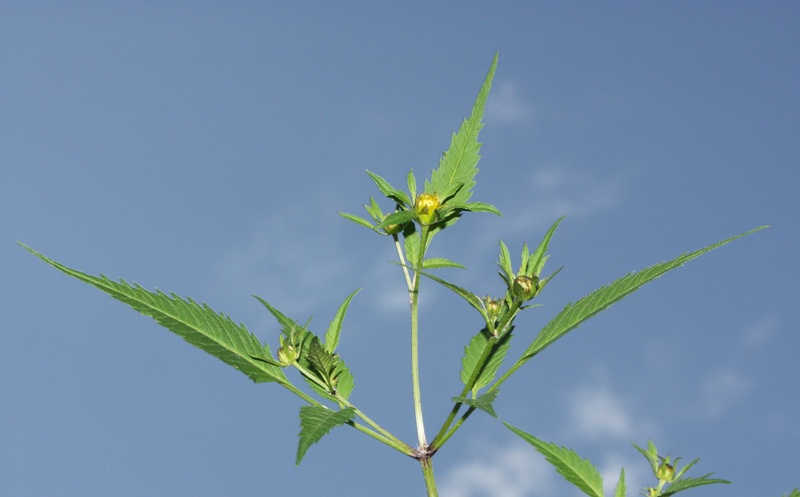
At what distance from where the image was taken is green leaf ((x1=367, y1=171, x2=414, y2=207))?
105 inches

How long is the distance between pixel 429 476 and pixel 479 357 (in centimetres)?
50

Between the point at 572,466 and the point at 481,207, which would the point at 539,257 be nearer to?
the point at 481,207

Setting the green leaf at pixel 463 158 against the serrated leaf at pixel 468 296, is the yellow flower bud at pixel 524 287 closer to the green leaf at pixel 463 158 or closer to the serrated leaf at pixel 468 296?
the serrated leaf at pixel 468 296

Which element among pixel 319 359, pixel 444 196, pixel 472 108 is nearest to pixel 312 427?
pixel 319 359

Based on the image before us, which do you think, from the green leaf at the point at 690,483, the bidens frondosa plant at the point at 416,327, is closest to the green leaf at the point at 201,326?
the bidens frondosa plant at the point at 416,327

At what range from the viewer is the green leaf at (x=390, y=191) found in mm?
2680

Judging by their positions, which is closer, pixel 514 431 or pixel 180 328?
pixel 514 431

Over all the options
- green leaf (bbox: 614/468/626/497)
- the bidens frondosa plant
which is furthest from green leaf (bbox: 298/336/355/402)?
green leaf (bbox: 614/468/626/497)

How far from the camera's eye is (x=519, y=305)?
2508 millimetres

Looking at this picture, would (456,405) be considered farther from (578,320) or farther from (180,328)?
(180,328)

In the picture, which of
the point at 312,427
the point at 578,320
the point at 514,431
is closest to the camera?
the point at 514,431

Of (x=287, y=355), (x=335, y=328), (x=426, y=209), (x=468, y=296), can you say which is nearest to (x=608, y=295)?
(x=468, y=296)

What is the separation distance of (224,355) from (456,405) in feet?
2.45

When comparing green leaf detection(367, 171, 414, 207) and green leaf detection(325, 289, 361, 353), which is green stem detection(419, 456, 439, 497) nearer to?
green leaf detection(325, 289, 361, 353)
